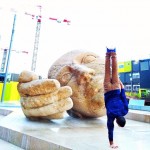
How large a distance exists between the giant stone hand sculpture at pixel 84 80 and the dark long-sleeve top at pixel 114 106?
6.03 feet

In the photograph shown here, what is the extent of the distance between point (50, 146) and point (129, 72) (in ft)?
46.2

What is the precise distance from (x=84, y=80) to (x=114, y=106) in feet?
6.44

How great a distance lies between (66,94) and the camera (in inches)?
163

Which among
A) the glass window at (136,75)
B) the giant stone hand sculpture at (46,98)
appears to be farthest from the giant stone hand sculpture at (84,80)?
the glass window at (136,75)

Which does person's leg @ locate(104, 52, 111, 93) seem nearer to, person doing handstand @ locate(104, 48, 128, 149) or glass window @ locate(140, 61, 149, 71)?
person doing handstand @ locate(104, 48, 128, 149)

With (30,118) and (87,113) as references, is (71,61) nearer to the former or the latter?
(87,113)

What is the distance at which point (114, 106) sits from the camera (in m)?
2.56

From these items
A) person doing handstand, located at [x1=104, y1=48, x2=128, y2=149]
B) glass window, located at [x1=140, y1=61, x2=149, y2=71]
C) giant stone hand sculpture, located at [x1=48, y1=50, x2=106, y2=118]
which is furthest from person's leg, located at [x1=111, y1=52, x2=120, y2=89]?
glass window, located at [x1=140, y1=61, x2=149, y2=71]

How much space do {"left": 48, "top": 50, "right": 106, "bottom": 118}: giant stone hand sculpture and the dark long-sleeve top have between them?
6.03ft

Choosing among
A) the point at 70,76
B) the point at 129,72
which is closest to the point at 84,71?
the point at 70,76

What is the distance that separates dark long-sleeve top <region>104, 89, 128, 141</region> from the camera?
2.53 meters

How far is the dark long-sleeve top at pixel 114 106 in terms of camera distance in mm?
2531

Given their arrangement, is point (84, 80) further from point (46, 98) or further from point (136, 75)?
point (136, 75)

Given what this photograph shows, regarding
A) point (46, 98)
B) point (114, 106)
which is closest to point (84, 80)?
point (46, 98)
